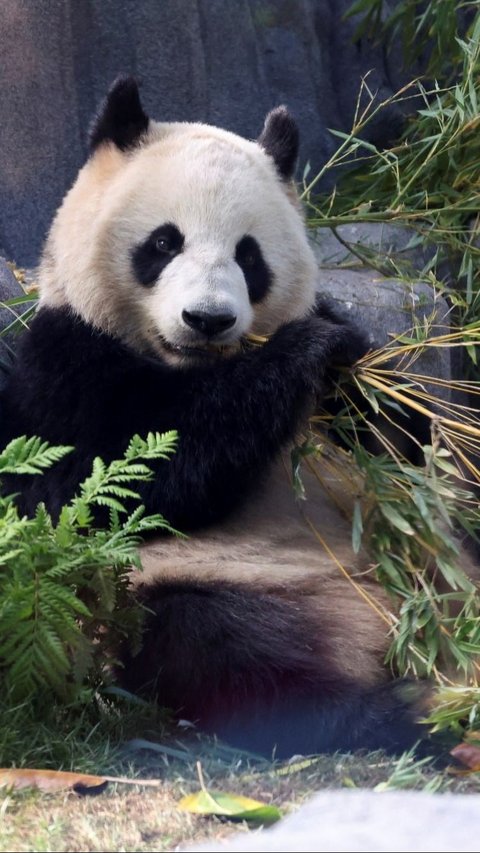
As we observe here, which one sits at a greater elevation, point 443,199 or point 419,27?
point 419,27

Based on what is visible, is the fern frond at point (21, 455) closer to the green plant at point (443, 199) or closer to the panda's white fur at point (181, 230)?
the panda's white fur at point (181, 230)

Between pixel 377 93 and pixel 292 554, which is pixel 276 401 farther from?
pixel 377 93

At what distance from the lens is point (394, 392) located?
10.3 feet

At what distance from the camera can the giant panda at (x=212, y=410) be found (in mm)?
2705

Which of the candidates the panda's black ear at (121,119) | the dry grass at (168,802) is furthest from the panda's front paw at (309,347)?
the dry grass at (168,802)

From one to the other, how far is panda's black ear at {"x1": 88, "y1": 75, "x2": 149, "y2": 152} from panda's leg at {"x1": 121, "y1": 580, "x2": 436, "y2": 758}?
5.08ft

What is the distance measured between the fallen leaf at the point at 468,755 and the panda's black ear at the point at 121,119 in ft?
7.01

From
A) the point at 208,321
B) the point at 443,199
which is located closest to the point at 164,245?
the point at 208,321

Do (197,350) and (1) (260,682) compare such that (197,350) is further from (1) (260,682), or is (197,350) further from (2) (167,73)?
(2) (167,73)

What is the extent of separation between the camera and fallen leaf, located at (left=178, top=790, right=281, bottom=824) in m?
2.08

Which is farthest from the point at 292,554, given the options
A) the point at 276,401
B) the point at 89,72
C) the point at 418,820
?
the point at 89,72

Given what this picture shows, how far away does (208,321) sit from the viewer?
2965 mm

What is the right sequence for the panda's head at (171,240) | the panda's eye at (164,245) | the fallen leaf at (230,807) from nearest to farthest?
the fallen leaf at (230,807) → the panda's head at (171,240) → the panda's eye at (164,245)

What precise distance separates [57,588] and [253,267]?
1.37 metres
